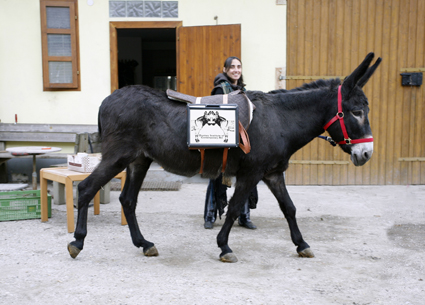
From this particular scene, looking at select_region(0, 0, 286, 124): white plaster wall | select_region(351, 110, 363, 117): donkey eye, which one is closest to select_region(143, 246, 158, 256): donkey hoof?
select_region(351, 110, 363, 117): donkey eye

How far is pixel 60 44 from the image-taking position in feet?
24.1

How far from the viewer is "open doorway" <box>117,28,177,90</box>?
41.5ft

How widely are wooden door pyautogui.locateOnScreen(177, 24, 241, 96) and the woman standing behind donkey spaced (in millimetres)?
2684

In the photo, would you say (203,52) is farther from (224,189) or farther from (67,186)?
(67,186)

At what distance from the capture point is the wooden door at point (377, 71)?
7059 millimetres

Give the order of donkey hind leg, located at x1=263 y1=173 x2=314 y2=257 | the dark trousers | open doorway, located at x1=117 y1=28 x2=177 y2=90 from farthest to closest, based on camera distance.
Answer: open doorway, located at x1=117 y1=28 x2=177 y2=90
the dark trousers
donkey hind leg, located at x1=263 y1=173 x2=314 y2=257

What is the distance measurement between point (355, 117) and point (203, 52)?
14.1 feet

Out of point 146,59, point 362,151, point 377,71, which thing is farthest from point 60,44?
point 146,59

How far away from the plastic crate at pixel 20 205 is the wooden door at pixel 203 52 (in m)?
3.29

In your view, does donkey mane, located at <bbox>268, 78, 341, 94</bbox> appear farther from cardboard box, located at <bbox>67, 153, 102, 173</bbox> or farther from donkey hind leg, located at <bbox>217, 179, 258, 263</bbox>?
cardboard box, located at <bbox>67, 153, 102, 173</bbox>

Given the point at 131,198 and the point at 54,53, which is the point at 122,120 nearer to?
the point at 131,198

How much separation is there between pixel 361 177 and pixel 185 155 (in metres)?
4.76

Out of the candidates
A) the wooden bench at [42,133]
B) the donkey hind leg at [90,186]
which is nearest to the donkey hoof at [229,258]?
the donkey hind leg at [90,186]

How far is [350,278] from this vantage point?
3.16 m
